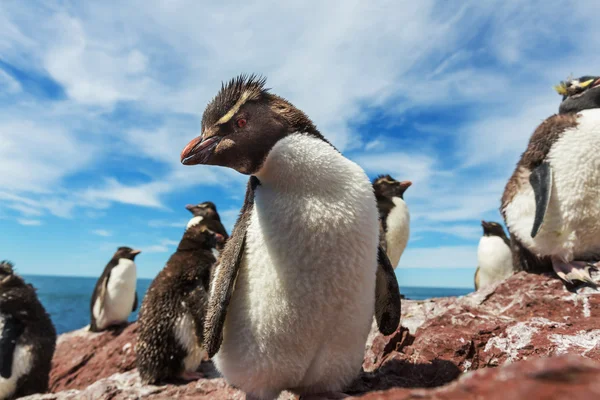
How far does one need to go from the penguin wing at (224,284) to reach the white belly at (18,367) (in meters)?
4.84

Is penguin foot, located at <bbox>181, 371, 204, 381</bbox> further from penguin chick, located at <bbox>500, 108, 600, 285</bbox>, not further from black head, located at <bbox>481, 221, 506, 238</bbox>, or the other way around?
black head, located at <bbox>481, 221, 506, 238</bbox>

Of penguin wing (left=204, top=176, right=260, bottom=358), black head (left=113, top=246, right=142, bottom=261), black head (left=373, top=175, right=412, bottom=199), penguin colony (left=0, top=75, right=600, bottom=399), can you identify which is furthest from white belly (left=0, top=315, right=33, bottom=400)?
black head (left=373, top=175, right=412, bottom=199)

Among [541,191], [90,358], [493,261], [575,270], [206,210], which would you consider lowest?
[90,358]

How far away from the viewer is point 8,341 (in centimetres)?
575

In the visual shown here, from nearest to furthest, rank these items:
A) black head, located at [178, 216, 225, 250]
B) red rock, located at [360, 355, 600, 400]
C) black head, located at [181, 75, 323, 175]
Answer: red rock, located at [360, 355, 600, 400] → black head, located at [181, 75, 323, 175] → black head, located at [178, 216, 225, 250]

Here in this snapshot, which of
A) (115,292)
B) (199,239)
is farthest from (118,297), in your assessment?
(199,239)

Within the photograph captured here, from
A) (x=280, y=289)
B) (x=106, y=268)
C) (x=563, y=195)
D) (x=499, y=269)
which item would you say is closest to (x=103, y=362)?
(x=106, y=268)

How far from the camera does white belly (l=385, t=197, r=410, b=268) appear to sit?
7.04 meters

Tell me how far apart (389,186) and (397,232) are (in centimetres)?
107

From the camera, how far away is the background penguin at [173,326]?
14.4 ft

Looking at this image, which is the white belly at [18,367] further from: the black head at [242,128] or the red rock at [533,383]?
the red rock at [533,383]

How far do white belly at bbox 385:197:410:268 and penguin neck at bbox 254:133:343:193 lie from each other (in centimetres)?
483

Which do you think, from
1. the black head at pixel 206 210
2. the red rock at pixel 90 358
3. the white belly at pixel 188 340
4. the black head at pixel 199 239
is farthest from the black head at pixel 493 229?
the red rock at pixel 90 358

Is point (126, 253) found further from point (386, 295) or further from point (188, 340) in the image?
point (386, 295)
